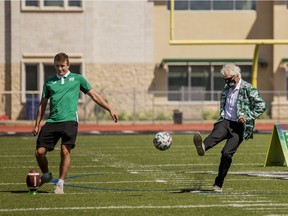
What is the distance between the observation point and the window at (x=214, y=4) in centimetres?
4788

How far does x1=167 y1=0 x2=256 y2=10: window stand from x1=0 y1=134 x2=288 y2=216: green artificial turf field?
21.9 metres

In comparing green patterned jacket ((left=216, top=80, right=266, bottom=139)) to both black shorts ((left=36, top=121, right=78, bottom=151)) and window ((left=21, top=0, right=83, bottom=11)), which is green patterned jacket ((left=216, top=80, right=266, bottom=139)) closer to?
black shorts ((left=36, top=121, right=78, bottom=151))

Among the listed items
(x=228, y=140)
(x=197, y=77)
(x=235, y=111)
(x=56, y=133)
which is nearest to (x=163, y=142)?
(x=228, y=140)

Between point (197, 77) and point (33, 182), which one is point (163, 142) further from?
point (197, 77)

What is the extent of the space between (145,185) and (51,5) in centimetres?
3082

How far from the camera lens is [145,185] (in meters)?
16.5

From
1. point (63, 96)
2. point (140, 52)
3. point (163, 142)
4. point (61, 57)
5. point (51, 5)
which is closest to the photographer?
point (61, 57)

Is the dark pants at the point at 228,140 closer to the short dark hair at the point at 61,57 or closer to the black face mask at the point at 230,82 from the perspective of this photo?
the black face mask at the point at 230,82

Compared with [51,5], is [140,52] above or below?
below

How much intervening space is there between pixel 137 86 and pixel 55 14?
177 inches

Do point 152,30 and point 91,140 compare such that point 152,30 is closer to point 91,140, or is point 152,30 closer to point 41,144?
point 91,140

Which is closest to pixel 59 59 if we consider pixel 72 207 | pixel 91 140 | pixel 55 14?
pixel 72 207

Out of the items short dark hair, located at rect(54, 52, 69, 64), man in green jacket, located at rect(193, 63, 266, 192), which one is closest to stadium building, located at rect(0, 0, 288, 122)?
man in green jacket, located at rect(193, 63, 266, 192)

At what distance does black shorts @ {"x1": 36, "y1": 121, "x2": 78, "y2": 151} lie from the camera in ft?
50.8
